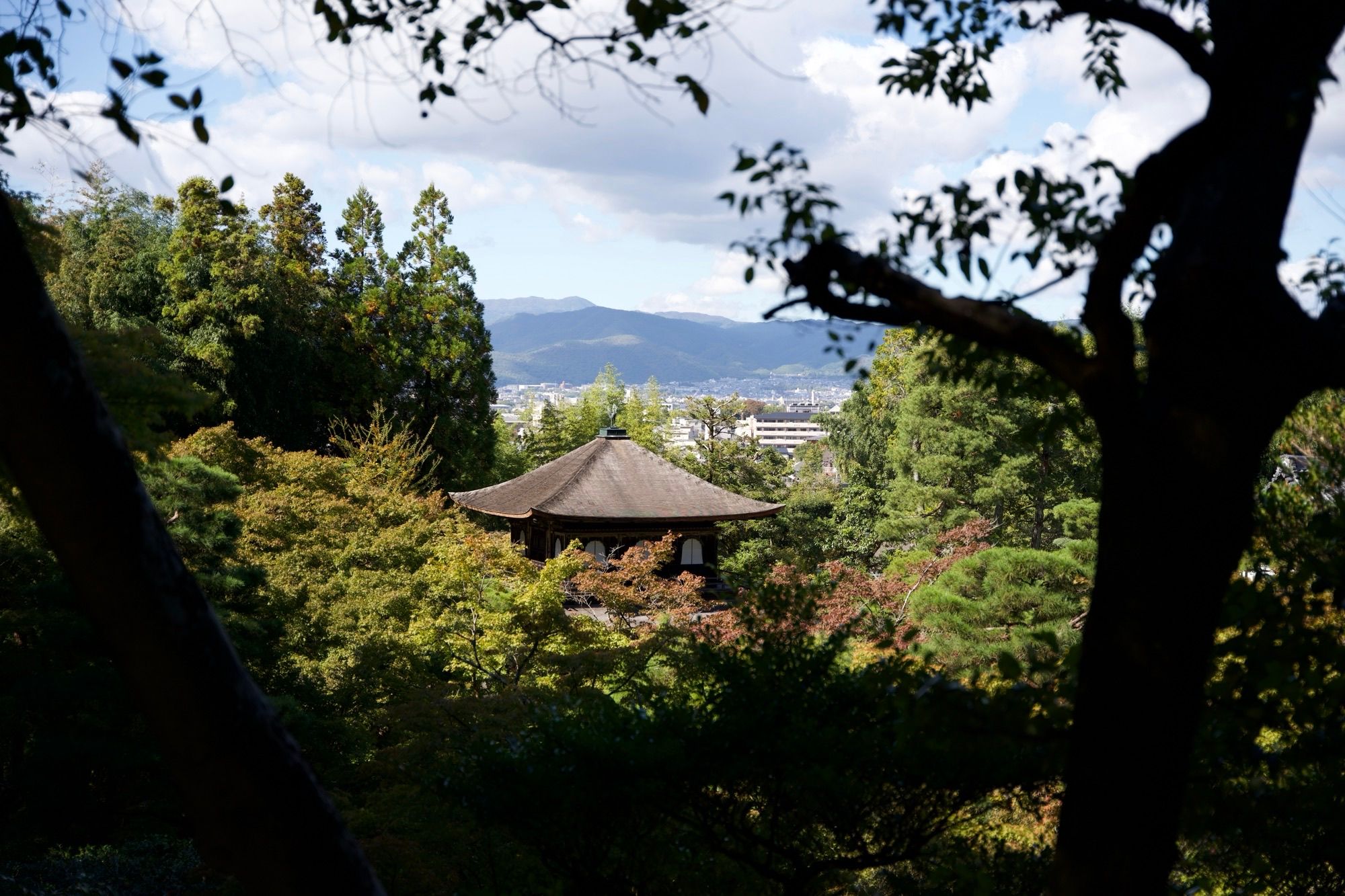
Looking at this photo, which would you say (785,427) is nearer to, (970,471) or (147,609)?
(970,471)

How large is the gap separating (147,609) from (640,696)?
3.88 meters

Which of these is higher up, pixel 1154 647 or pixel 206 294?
pixel 206 294

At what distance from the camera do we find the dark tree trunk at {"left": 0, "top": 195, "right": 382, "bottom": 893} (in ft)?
4.71

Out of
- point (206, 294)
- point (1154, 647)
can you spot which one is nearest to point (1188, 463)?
point (1154, 647)

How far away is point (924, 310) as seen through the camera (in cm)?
183

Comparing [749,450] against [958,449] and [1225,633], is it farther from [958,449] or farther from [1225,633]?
[1225,633]

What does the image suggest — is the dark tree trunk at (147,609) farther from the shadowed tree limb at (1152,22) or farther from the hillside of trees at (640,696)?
the shadowed tree limb at (1152,22)

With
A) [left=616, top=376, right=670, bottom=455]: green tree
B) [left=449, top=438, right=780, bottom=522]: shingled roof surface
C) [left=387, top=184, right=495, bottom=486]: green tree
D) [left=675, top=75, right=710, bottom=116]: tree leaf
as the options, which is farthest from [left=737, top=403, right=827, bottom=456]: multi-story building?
[left=675, top=75, right=710, bottom=116]: tree leaf

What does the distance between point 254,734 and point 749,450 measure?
25.3 meters

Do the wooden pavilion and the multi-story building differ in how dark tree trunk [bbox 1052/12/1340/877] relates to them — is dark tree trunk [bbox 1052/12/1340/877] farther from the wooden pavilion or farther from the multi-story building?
the multi-story building

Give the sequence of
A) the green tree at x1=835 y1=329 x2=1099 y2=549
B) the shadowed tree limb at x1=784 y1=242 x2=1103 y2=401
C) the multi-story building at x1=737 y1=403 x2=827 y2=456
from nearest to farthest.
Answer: the shadowed tree limb at x1=784 y1=242 x2=1103 y2=401
the green tree at x1=835 y1=329 x2=1099 y2=549
the multi-story building at x1=737 y1=403 x2=827 y2=456

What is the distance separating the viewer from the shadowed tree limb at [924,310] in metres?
1.72

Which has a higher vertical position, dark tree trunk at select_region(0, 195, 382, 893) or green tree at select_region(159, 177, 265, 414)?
green tree at select_region(159, 177, 265, 414)

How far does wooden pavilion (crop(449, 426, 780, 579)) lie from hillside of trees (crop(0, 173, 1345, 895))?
2.42 meters
